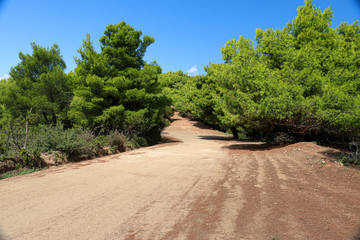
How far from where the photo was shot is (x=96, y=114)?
13.9 m

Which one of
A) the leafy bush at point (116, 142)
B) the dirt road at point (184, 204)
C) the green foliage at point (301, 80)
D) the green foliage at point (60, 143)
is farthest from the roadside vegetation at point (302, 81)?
the green foliage at point (60, 143)

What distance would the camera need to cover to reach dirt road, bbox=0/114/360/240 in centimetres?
292

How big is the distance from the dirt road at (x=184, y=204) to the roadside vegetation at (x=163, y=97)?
2.43 metres

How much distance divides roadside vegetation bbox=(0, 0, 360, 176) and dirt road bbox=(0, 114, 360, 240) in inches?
95.5

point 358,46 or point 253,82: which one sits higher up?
point 358,46

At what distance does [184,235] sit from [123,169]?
4.61 meters

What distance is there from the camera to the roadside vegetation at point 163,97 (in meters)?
8.35

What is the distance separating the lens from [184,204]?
12.9 ft

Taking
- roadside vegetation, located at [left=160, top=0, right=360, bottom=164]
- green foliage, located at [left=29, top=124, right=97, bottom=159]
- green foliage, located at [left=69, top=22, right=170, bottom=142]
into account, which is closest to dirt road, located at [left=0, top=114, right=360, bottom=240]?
green foliage, located at [left=29, top=124, right=97, bottom=159]

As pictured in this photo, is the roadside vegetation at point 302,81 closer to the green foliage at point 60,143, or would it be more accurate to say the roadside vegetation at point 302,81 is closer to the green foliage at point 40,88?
the green foliage at point 60,143

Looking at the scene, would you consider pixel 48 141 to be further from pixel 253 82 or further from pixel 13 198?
pixel 253 82

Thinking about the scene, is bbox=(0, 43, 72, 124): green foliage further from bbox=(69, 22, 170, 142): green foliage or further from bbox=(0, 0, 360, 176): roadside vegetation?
bbox=(69, 22, 170, 142): green foliage

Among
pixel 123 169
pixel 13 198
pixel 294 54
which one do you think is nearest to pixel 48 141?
pixel 123 169

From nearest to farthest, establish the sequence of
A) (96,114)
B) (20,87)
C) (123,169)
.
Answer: (123,169) < (96,114) < (20,87)
